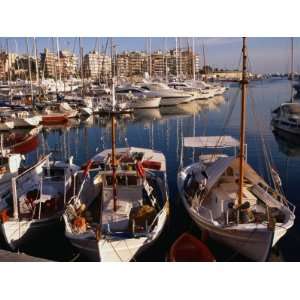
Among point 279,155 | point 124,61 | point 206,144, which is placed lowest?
point 279,155

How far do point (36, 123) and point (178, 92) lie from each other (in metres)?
16.8

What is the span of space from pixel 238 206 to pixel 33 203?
185 inches

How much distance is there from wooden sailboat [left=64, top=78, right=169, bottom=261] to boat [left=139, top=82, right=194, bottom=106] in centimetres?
2880

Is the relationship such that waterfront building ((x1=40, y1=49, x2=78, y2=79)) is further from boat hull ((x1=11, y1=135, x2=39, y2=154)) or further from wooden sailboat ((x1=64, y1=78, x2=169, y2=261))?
wooden sailboat ((x1=64, y1=78, x2=169, y2=261))

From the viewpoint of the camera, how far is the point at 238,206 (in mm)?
8047

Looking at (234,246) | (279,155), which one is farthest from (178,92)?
(234,246)

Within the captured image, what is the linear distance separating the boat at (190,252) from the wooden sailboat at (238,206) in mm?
509

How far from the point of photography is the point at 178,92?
3919 centimetres

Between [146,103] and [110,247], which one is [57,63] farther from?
[110,247]

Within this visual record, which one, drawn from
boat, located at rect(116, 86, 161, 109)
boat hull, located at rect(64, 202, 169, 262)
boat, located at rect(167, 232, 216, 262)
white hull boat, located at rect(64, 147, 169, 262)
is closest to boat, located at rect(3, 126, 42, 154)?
white hull boat, located at rect(64, 147, 169, 262)

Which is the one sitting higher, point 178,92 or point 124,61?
point 124,61

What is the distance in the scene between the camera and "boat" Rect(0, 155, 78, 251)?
821 cm
